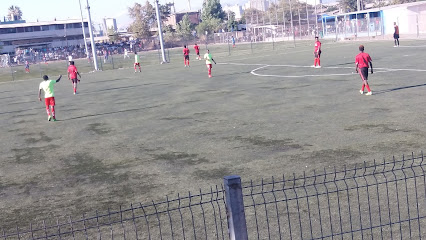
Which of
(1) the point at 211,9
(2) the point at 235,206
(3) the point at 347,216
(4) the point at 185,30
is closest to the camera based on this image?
(2) the point at 235,206

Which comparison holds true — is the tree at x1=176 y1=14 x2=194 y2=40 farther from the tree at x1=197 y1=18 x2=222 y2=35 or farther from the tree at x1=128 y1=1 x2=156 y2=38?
the tree at x1=128 y1=1 x2=156 y2=38

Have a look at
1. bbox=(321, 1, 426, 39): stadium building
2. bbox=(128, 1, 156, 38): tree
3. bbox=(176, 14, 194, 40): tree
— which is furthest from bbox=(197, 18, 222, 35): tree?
bbox=(321, 1, 426, 39): stadium building

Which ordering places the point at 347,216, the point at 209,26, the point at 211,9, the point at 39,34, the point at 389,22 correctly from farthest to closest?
the point at 211,9 < the point at 39,34 < the point at 209,26 < the point at 389,22 < the point at 347,216

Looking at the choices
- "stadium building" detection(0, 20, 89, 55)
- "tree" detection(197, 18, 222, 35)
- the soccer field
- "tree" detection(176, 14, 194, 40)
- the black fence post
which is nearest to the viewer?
the black fence post

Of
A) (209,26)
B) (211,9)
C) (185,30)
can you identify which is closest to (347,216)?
(185,30)

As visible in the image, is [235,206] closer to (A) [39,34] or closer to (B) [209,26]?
(B) [209,26]

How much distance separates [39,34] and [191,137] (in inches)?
4955

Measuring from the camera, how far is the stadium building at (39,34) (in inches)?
5094

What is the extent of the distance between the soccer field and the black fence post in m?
4.92

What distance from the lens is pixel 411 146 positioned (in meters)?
12.3

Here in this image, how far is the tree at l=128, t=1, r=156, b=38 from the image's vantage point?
130000mm

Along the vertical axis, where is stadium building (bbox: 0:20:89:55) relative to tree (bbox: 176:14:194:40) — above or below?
above

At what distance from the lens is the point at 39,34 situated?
132 meters

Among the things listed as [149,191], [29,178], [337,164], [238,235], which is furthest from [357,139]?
[238,235]
